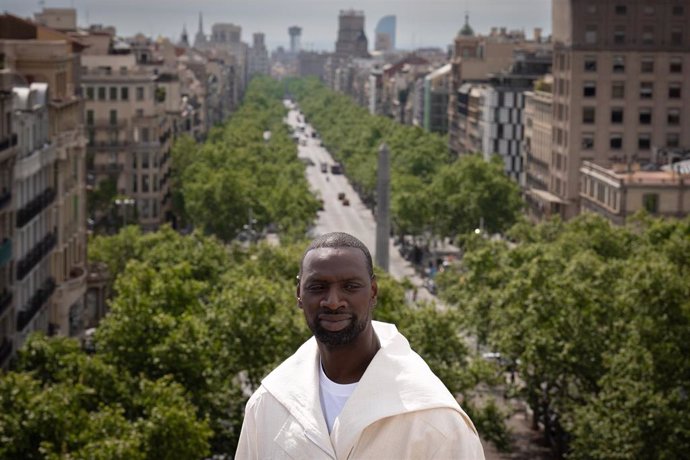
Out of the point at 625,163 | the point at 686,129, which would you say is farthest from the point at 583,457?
the point at 686,129

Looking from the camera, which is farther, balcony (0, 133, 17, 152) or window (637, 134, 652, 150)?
window (637, 134, 652, 150)

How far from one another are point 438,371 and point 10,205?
17.4m

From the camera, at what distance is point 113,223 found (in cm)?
11862

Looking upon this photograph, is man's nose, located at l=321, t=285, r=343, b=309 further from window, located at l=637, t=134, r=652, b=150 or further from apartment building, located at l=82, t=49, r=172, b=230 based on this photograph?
window, located at l=637, t=134, r=652, b=150

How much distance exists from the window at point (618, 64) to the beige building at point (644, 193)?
48.9 feet

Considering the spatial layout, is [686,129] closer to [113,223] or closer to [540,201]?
[540,201]

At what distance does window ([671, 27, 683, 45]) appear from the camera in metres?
118

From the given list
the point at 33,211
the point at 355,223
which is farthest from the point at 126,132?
the point at 33,211

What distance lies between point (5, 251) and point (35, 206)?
7.34 m

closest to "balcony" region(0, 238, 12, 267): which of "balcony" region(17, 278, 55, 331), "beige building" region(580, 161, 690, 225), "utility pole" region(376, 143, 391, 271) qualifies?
"balcony" region(17, 278, 55, 331)

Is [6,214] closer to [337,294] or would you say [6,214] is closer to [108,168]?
[337,294]

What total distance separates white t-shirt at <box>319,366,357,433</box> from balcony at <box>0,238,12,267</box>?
48.6 metres

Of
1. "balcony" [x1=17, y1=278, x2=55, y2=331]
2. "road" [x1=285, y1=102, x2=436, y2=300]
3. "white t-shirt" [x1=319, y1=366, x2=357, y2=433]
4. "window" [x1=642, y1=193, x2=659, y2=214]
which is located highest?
"white t-shirt" [x1=319, y1=366, x2=357, y2=433]

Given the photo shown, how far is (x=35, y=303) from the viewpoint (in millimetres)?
60969
